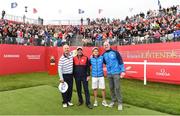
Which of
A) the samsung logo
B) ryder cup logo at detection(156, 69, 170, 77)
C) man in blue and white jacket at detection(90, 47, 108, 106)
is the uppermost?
man in blue and white jacket at detection(90, 47, 108, 106)

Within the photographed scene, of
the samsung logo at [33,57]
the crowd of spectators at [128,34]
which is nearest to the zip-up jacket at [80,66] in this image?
the crowd of spectators at [128,34]

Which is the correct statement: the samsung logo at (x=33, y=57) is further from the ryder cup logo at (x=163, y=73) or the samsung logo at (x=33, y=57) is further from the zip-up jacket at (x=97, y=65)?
the zip-up jacket at (x=97, y=65)

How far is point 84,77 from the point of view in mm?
11125

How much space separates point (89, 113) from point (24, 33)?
20.1 m

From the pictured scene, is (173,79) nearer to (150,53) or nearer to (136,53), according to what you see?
(150,53)

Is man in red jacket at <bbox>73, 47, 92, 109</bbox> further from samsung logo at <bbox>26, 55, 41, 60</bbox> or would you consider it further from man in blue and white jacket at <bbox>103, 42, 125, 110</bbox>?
samsung logo at <bbox>26, 55, 41, 60</bbox>

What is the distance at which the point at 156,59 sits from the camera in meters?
18.8

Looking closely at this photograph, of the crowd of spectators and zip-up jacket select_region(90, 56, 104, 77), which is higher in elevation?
the crowd of spectators

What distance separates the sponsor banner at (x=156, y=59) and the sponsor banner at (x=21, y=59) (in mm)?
8176

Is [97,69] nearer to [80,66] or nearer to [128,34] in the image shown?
[80,66]

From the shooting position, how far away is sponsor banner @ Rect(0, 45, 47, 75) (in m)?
24.0

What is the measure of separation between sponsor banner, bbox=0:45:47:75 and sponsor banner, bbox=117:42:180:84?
26.8 ft

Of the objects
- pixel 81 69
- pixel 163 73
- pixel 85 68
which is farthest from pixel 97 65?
pixel 163 73

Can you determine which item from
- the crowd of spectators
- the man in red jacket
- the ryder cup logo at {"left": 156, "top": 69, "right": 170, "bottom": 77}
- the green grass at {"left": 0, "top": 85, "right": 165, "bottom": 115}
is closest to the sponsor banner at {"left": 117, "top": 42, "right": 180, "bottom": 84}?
the ryder cup logo at {"left": 156, "top": 69, "right": 170, "bottom": 77}
